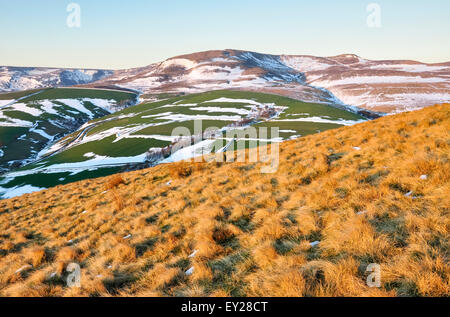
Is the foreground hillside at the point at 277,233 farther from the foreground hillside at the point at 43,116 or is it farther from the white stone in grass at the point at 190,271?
the foreground hillside at the point at 43,116

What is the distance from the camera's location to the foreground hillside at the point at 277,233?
4191 mm

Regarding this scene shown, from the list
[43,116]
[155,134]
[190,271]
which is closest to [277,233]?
[190,271]

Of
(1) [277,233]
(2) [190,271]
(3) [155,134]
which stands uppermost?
(1) [277,233]

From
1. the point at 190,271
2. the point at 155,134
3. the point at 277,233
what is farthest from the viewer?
Answer: the point at 155,134

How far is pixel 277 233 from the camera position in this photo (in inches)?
235

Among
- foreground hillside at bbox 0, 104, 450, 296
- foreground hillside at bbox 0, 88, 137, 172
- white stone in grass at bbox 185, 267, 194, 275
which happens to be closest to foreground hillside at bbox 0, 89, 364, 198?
foreground hillside at bbox 0, 88, 137, 172

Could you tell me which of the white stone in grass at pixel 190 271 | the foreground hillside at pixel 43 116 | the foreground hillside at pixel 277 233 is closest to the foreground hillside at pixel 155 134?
the foreground hillside at pixel 43 116

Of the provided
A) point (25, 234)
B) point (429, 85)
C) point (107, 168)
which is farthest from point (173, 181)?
point (429, 85)

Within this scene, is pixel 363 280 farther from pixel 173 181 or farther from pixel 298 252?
pixel 173 181

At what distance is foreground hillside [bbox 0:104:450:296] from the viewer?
4.19 meters

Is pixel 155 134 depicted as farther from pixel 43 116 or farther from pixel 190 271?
pixel 43 116
